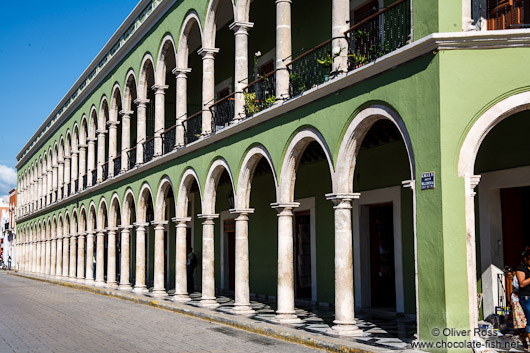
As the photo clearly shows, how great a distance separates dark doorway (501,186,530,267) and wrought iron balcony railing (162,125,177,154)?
34.0 feet

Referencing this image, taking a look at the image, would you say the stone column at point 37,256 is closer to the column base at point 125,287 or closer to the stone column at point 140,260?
the column base at point 125,287

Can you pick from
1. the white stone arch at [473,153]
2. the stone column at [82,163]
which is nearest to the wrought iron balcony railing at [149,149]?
the stone column at [82,163]

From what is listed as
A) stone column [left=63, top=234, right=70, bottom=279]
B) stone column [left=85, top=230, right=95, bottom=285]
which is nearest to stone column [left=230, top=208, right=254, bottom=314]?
stone column [left=85, top=230, right=95, bottom=285]

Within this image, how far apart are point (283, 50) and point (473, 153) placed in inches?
216

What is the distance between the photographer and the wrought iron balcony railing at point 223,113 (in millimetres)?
15555

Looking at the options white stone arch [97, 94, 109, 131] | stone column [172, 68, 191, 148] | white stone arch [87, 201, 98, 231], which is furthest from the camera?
white stone arch [87, 201, 98, 231]

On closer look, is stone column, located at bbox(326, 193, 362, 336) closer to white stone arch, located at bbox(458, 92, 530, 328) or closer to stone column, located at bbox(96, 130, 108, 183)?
white stone arch, located at bbox(458, 92, 530, 328)

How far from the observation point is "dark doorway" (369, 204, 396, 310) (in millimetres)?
14312

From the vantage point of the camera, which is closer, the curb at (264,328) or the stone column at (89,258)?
the curb at (264,328)

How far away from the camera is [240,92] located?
14531 millimetres

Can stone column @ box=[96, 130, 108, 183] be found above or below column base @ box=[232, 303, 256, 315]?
above

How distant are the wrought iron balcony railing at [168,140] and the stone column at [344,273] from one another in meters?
9.20

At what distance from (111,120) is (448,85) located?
18.3 meters

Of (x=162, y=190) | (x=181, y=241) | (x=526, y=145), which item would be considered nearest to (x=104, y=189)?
(x=162, y=190)
